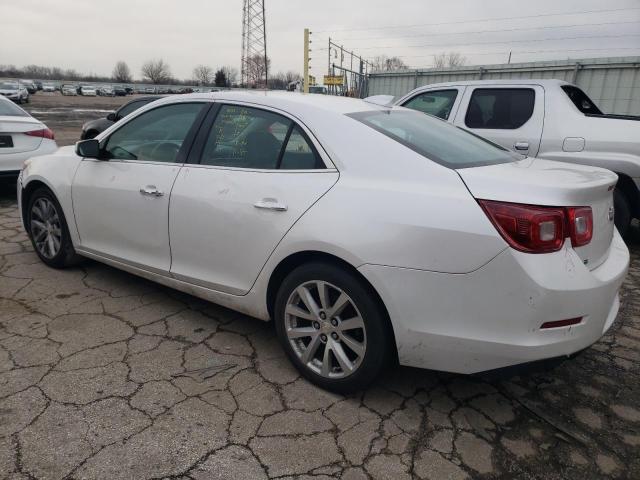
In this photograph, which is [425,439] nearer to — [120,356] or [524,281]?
[524,281]

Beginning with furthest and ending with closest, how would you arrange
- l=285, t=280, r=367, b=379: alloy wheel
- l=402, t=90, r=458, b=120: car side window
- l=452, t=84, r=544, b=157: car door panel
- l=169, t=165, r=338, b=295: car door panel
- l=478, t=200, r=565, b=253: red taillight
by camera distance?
l=402, t=90, r=458, b=120: car side window
l=452, t=84, r=544, b=157: car door panel
l=169, t=165, r=338, b=295: car door panel
l=285, t=280, r=367, b=379: alloy wheel
l=478, t=200, r=565, b=253: red taillight

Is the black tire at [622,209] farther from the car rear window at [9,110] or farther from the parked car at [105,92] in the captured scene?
the parked car at [105,92]

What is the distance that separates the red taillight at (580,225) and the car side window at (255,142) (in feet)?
3.97

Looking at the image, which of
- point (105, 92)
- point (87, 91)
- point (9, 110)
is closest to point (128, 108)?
point (9, 110)

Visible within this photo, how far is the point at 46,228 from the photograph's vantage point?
13.2ft

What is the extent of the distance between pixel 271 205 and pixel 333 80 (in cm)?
1211

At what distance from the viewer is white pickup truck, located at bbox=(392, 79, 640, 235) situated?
15.3ft

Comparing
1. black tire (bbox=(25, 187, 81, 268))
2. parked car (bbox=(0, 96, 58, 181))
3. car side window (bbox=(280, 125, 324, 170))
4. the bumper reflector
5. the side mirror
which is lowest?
black tire (bbox=(25, 187, 81, 268))

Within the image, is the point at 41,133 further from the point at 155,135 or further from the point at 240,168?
the point at 240,168

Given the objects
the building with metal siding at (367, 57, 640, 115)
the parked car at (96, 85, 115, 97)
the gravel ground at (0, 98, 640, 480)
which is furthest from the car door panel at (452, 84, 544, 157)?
the parked car at (96, 85, 115, 97)

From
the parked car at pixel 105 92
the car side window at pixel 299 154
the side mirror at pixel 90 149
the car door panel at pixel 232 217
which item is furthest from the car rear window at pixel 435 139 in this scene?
the parked car at pixel 105 92

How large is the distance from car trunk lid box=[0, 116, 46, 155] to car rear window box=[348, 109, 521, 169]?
5314 millimetres

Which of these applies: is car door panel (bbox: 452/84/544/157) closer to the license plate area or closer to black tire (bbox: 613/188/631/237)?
black tire (bbox: 613/188/631/237)

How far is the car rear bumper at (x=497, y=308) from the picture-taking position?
1917 millimetres
